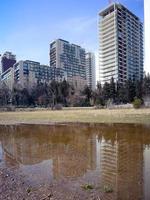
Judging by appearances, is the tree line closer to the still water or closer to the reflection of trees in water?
the still water

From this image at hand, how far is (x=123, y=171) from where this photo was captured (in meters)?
15.1

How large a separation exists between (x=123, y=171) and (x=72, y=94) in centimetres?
10455

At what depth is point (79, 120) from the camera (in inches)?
2215

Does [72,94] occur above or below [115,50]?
below

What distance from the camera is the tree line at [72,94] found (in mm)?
99000

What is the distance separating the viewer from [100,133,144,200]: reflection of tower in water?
450 inches

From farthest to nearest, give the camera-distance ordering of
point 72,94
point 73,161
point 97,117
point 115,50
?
point 115,50
point 72,94
point 97,117
point 73,161

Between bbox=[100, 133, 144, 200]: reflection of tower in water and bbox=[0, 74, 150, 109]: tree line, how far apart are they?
70.7 metres

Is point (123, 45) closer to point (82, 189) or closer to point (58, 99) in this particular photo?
point (58, 99)

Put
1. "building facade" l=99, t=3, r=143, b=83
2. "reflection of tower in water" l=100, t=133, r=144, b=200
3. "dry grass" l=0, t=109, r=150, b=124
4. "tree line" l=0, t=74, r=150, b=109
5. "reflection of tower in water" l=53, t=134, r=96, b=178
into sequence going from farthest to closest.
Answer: "building facade" l=99, t=3, r=143, b=83 → "tree line" l=0, t=74, r=150, b=109 → "dry grass" l=0, t=109, r=150, b=124 → "reflection of tower in water" l=53, t=134, r=96, b=178 → "reflection of tower in water" l=100, t=133, r=144, b=200

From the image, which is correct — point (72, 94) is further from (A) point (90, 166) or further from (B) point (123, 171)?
(B) point (123, 171)

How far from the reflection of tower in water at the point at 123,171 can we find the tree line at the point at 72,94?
70721mm

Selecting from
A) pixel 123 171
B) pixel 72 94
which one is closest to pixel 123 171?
pixel 123 171

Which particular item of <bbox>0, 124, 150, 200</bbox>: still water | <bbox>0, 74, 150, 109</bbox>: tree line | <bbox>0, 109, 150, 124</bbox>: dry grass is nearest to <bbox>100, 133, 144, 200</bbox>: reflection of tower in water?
<bbox>0, 124, 150, 200</bbox>: still water
